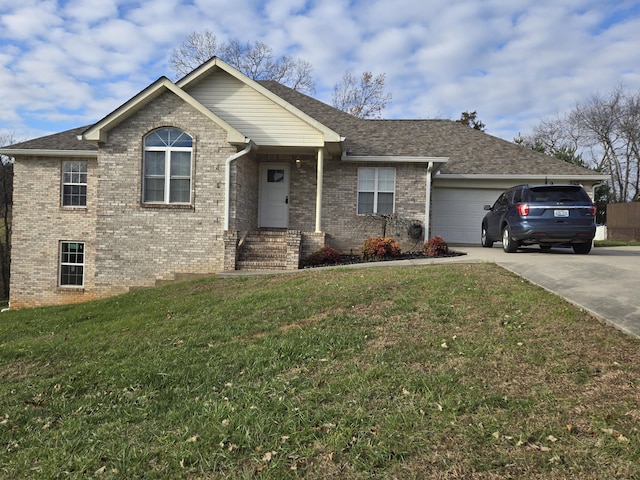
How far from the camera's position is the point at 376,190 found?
14102mm

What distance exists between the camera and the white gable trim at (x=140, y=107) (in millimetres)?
11273

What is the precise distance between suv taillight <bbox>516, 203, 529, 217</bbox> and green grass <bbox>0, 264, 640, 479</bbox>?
4482mm

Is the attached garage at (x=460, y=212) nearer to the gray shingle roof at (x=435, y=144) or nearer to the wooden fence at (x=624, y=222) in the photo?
the gray shingle roof at (x=435, y=144)

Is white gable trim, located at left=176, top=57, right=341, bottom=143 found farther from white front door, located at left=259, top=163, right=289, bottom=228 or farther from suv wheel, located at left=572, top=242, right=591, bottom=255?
suv wheel, located at left=572, top=242, right=591, bottom=255

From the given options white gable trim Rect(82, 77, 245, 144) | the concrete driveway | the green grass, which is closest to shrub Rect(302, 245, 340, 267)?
white gable trim Rect(82, 77, 245, 144)

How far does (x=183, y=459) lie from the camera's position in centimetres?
292

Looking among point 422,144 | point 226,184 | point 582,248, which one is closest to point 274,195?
point 226,184

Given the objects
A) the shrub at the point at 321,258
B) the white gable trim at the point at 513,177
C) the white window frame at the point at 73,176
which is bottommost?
the shrub at the point at 321,258

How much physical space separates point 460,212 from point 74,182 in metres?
13.4

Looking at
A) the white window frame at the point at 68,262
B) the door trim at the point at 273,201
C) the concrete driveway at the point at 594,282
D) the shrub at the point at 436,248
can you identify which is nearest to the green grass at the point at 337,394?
the concrete driveway at the point at 594,282

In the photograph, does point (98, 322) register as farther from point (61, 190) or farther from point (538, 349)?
point (61, 190)

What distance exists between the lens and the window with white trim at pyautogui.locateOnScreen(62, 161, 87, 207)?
14.3 meters

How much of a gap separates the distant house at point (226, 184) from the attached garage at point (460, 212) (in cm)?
4

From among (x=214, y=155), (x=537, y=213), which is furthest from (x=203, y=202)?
(x=537, y=213)
